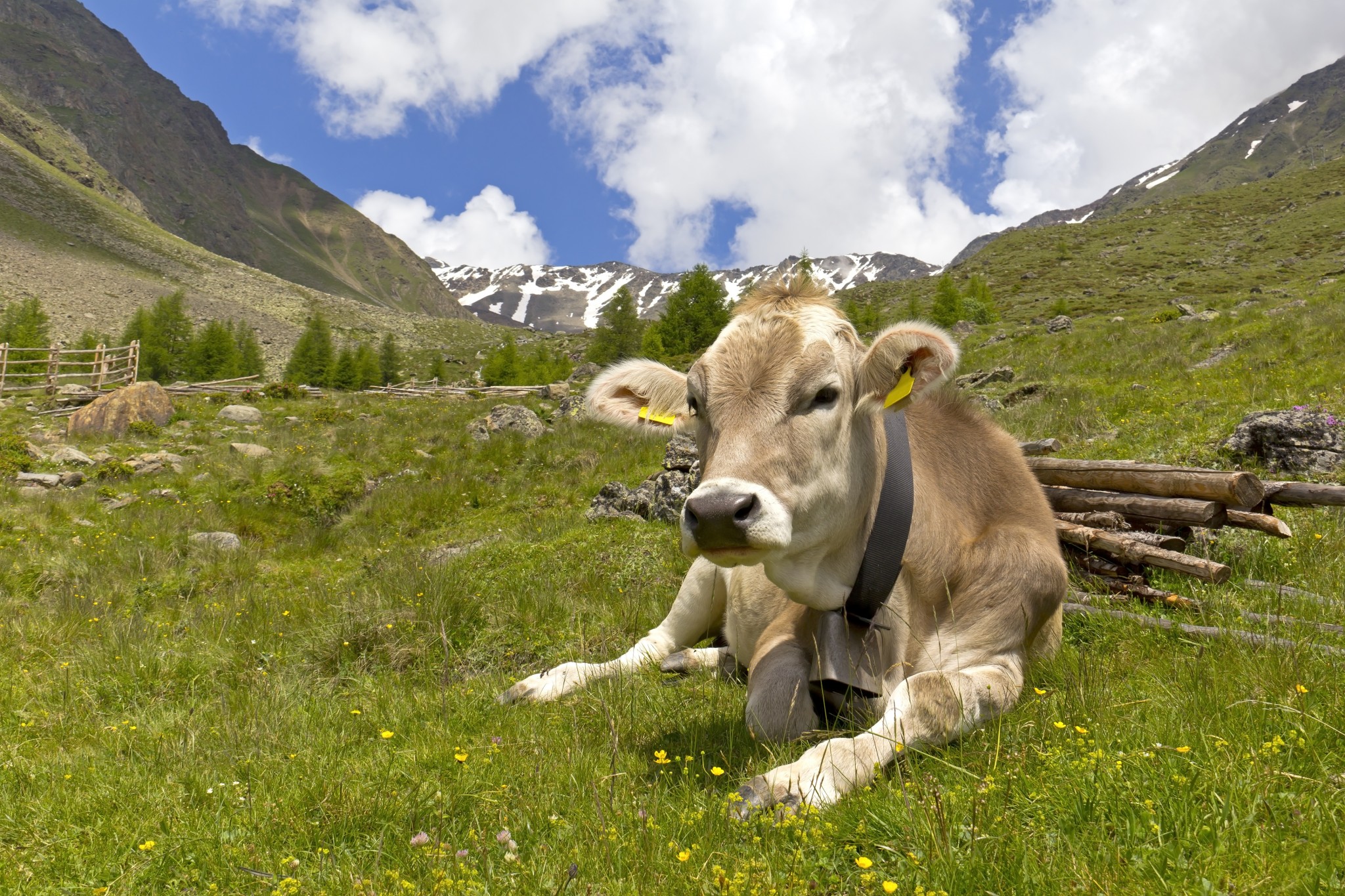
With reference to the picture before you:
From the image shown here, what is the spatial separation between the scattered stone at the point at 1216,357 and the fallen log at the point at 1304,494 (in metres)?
10.3

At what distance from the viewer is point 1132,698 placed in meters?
3.13

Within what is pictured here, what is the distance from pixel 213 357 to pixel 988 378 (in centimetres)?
6585

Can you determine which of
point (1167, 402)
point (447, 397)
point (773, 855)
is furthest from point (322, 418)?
point (773, 855)

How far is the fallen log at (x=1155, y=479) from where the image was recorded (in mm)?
4766

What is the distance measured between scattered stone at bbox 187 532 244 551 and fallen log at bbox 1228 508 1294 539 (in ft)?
37.6

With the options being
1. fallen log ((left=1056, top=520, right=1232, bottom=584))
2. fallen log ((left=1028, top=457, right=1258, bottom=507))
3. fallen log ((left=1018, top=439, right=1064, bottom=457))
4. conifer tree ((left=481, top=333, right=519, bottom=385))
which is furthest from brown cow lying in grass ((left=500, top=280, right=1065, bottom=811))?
conifer tree ((left=481, top=333, right=519, bottom=385))

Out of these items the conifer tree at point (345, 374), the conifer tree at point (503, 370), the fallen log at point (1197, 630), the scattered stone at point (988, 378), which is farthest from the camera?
the conifer tree at point (345, 374)

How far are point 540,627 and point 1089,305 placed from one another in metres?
60.4

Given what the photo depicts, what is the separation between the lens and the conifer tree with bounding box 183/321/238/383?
205 feet

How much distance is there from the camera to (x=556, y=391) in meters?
30.8

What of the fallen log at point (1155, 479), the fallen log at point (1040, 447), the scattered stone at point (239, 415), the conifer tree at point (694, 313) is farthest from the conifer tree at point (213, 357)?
the fallen log at point (1155, 479)

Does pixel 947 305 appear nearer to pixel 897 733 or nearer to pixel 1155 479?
pixel 1155 479

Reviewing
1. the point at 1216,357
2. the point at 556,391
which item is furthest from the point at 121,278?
the point at 1216,357

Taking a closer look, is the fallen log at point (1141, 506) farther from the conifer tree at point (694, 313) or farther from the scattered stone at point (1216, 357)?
the conifer tree at point (694, 313)
